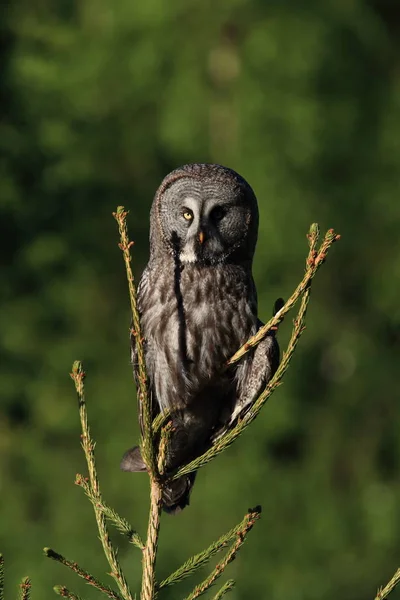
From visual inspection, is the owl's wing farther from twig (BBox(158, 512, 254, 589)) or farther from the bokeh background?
the bokeh background

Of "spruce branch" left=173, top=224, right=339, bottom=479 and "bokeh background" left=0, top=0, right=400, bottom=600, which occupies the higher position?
"bokeh background" left=0, top=0, right=400, bottom=600

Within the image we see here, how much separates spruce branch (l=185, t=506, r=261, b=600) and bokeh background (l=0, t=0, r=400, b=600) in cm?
598

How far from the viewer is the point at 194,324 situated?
2900 millimetres

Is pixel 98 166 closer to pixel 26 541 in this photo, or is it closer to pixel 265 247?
pixel 265 247

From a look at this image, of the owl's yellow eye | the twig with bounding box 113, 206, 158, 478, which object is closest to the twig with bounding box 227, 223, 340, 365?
the twig with bounding box 113, 206, 158, 478

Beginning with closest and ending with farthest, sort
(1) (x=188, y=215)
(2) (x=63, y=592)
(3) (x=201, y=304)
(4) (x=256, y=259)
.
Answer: (2) (x=63, y=592) < (3) (x=201, y=304) < (1) (x=188, y=215) < (4) (x=256, y=259)

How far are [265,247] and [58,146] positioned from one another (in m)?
2.16

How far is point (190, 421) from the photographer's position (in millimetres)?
3061

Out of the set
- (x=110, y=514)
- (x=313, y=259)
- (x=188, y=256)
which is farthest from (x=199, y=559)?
(x=188, y=256)

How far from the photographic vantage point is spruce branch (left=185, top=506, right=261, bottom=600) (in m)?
1.85

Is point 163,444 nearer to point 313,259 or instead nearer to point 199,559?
point 199,559

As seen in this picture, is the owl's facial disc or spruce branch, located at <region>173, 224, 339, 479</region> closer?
spruce branch, located at <region>173, 224, 339, 479</region>

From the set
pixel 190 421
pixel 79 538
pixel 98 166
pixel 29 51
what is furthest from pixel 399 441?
pixel 190 421

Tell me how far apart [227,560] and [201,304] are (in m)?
1.08
